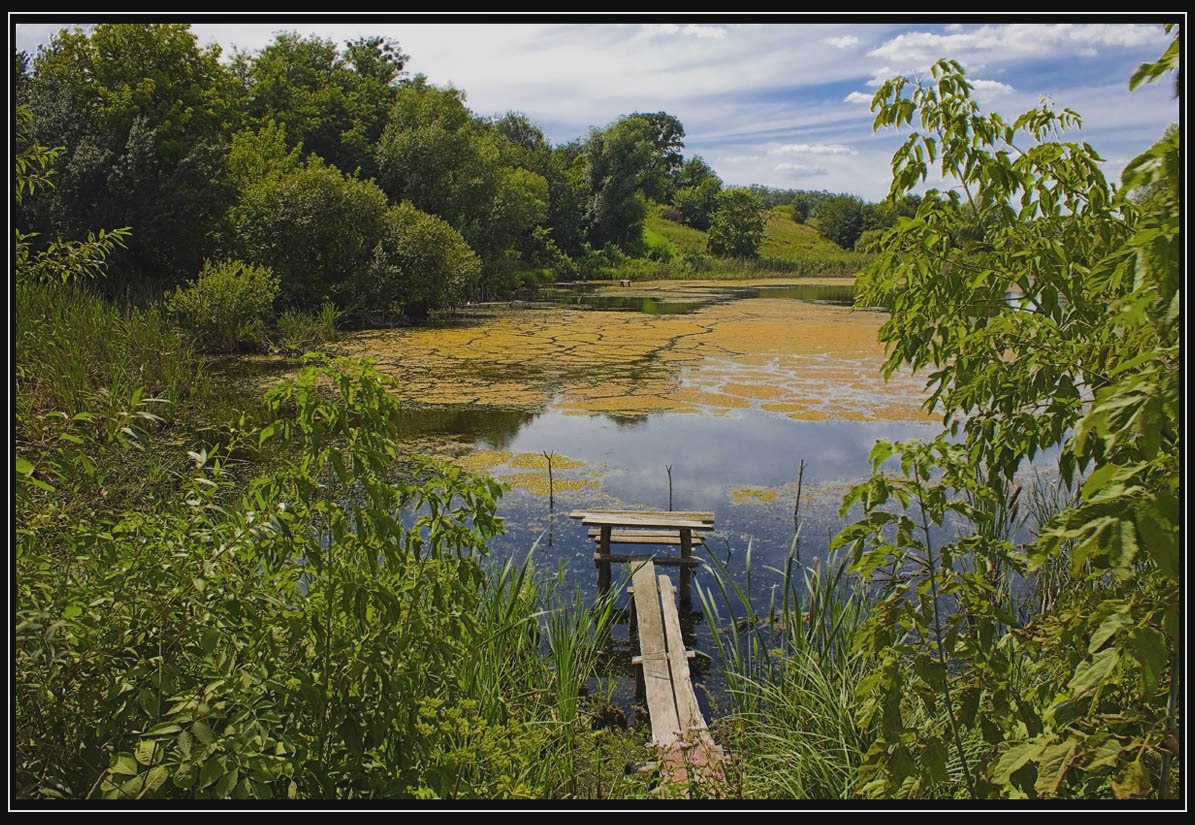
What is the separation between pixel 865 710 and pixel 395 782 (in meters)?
0.82

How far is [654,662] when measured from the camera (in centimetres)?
345

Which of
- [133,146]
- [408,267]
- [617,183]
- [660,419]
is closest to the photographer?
[660,419]

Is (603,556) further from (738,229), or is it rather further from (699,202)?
(699,202)

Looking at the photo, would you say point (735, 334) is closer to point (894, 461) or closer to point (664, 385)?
point (664, 385)

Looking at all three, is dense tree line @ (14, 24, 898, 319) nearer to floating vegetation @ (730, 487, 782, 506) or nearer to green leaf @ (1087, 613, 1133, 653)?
floating vegetation @ (730, 487, 782, 506)

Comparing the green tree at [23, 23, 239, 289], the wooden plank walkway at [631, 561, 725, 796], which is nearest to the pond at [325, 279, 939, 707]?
the wooden plank walkway at [631, 561, 725, 796]

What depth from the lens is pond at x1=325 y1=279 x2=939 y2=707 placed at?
17.7 feet

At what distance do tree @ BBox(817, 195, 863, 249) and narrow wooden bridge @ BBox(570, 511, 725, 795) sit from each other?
4128cm

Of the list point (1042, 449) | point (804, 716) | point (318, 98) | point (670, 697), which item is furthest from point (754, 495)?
point (318, 98)

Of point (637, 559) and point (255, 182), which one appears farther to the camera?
point (255, 182)

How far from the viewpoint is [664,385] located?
994cm

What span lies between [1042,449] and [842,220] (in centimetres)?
4631

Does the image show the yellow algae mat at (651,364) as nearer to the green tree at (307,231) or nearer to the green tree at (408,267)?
the green tree at (408,267)

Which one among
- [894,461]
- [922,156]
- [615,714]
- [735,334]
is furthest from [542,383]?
[922,156]
